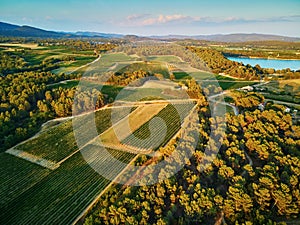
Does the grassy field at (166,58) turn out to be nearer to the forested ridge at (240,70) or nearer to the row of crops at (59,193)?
the forested ridge at (240,70)

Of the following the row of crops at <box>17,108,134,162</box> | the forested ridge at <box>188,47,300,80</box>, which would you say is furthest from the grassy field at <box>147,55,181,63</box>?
the row of crops at <box>17,108,134,162</box>

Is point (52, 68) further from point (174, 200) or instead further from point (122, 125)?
point (174, 200)

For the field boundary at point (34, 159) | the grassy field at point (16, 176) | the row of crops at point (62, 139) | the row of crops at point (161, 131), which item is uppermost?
the row of crops at point (161, 131)

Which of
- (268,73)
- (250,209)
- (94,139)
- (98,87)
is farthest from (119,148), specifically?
(268,73)

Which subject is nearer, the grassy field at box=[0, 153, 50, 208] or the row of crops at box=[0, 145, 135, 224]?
the row of crops at box=[0, 145, 135, 224]

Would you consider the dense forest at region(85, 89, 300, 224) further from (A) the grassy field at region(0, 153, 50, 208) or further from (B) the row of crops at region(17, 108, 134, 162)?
(B) the row of crops at region(17, 108, 134, 162)

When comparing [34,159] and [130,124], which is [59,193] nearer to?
[34,159]

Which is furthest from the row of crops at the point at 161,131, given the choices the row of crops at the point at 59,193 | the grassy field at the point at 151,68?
the grassy field at the point at 151,68
